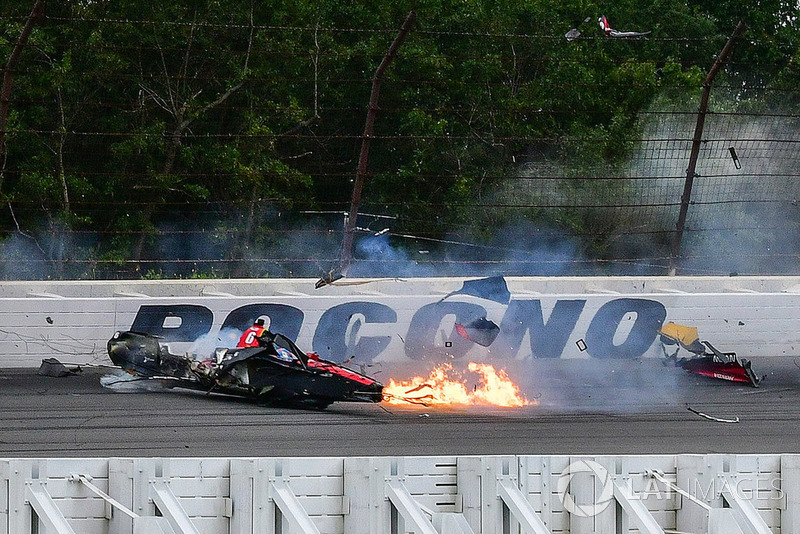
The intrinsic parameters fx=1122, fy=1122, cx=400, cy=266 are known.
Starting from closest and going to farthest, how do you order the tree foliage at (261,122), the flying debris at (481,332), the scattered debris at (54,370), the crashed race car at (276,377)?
the crashed race car at (276,377) < the scattered debris at (54,370) < the flying debris at (481,332) < the tree foliage at (261,122)

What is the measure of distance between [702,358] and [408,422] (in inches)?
175

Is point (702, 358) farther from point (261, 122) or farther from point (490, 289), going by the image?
point (261, 122)

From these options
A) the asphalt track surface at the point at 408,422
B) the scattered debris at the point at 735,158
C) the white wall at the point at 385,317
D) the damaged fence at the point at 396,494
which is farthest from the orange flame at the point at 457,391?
the damaged fence at the point at 396,494

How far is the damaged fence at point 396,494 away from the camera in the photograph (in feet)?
22.2

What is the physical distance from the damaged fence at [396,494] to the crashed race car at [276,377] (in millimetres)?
4770

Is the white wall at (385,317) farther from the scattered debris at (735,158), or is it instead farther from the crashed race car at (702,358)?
the scattered debris at (735,158)

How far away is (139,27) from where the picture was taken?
1911 cm

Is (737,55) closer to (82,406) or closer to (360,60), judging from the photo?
(360,60)

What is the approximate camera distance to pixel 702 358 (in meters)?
13.8

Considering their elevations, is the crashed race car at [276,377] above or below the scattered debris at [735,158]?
below

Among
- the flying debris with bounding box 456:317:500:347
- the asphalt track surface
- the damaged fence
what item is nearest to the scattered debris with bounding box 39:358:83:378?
the asphalt track surface

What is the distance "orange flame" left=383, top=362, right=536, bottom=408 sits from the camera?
12430 mm

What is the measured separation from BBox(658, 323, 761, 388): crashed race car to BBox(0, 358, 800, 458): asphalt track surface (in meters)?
0.14

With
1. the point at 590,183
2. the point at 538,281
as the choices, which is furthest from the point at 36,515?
the point at 590,183
